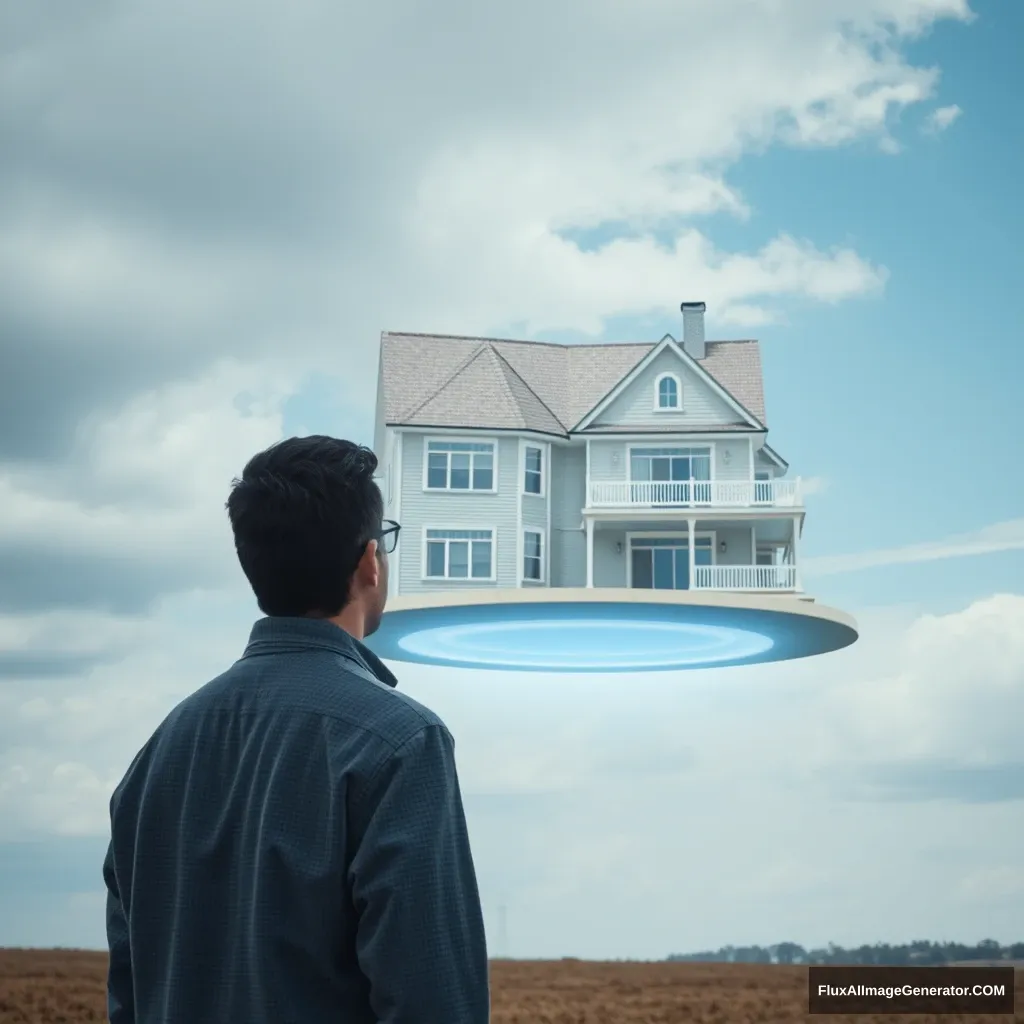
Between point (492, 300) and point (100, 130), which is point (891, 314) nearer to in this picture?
point (492, 300)

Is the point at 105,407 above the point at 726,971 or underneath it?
above

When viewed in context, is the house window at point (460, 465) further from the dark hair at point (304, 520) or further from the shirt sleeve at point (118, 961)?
the dark hair at point (304, 520)

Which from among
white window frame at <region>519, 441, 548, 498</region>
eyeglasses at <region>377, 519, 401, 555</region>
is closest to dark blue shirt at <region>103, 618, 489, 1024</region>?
eyeglasses at <region>377, 519, 401, 555</region>

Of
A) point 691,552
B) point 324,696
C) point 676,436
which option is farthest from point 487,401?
point 324,696

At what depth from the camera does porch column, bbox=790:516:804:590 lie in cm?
1489

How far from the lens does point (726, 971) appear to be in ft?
53.7

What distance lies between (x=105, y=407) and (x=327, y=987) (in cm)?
1654

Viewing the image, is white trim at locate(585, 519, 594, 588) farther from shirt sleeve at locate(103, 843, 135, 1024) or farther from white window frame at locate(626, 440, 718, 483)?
shirt sleeve at locate(103, 843, 135, 1024)

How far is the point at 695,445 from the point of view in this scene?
1662 cm

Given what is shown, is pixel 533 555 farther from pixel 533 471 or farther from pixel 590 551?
pixel 533 471

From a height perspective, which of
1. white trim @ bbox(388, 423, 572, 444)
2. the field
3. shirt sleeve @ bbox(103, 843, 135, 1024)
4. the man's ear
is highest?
white trim @ bbox(388, 423, 572, 444)

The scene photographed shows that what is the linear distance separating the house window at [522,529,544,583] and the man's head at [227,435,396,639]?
45.5ft

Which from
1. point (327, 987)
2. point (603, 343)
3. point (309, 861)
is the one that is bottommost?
point (327, 987)

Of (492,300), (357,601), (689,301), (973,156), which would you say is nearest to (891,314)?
(973,156)
